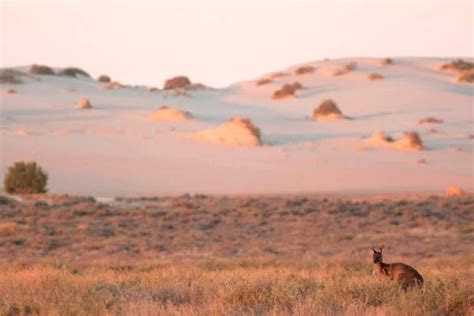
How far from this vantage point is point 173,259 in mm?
19297

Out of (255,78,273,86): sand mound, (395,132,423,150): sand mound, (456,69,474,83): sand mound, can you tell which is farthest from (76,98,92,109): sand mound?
(456,69,474,83): sand mound

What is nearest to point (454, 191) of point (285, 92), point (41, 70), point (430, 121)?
point (430, 121)

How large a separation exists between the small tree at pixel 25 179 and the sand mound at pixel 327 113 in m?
21.8

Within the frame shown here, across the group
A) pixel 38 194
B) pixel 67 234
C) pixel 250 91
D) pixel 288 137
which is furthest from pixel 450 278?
pixel 250 91

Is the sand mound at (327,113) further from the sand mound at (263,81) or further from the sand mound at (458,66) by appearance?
the sand mound at (458,66)

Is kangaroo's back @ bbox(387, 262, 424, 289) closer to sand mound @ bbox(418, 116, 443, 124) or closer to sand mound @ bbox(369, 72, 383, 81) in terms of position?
sand mound @ bbox(418, 116, 443, 124)

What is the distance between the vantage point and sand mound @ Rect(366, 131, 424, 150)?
43094 millimetres

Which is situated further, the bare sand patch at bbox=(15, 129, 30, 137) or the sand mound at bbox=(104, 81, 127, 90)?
the sand mound at bbox=(104, 81, 127, 90)

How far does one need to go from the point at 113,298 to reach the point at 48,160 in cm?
3055

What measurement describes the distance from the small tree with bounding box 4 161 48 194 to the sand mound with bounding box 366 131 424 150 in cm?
1723

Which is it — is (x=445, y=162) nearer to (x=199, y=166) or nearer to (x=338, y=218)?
(x=199, y=166)

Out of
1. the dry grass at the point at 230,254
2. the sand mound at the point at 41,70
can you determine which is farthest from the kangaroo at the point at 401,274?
the sand mound at the point at 41,70

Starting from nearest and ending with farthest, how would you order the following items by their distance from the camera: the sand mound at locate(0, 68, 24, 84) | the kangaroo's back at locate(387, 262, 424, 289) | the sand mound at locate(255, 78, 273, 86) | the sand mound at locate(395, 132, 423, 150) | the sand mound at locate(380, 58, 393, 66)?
1. the kangaroo's back at locate(387, 262, 424, 289)
2. the sand mound at locate(395, 132, 423, 150)
3. the sand mound at locate(0, 68, 24, 84)
4. the sand mound at locate(255, 78, 273, 86)
5. the sand mound at locate(380, 58, 393, 66)

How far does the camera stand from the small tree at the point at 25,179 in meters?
33.2
